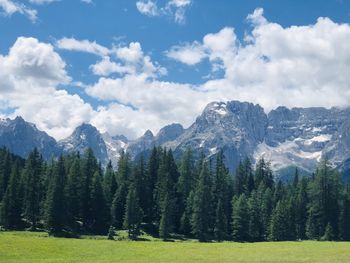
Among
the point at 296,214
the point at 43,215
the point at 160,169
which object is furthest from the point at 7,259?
the point at 296,214

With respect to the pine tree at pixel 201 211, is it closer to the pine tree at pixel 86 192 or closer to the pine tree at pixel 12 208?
the pine tree at pixel 86 192

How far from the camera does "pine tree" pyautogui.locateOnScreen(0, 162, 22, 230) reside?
110m

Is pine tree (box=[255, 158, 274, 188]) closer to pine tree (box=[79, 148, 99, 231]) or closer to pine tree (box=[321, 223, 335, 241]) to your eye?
pine tree (box=[321, 223, 335, 241])

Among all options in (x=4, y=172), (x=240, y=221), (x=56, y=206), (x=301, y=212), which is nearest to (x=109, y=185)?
(x=4, y=172)

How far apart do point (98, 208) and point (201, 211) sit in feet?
82.0

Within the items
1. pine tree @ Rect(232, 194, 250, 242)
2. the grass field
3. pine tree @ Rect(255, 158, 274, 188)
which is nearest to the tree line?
pine tree @ Rect(232, 194, 250, 242)

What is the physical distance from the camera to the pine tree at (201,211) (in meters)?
121

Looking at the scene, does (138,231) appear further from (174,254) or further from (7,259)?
(7,259)

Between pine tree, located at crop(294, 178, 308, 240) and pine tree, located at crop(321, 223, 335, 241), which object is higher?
pine tree, located at crop(294, 178, 308, 240)

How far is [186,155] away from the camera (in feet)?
481

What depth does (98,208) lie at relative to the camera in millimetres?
121562

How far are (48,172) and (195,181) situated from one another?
1590 inches

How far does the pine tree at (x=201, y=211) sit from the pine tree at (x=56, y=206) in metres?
31.7

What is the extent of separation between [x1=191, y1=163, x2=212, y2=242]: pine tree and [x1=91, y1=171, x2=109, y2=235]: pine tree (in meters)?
21.5
